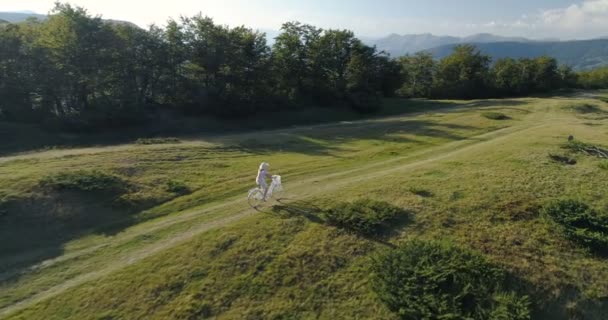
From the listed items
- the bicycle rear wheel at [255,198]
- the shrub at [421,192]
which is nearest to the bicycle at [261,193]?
the bicycle rear wheel at [255,198]

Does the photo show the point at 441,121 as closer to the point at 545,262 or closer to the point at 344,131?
the point at 344,131

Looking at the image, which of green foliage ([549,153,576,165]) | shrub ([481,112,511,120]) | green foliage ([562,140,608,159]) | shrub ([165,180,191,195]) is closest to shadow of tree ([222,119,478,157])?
shrub ([481,112,511,120])

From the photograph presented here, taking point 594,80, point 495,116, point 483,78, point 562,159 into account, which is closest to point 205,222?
point 562,159

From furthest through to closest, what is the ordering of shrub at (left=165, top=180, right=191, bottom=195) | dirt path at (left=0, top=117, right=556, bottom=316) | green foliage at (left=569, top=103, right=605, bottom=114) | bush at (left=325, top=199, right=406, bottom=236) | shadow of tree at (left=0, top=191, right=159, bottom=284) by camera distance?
green foliage at (left=569, top=103, right=605, bottom=114), shrub at (left=165, top=180, right=191, bottom=195), bush at (left=325, top=199, right=406, bottom=236), shadow of tree at (left=0, top=191, right=159, bottom=284), dirt path at (left=0, top=117, right=556, bottom=316)

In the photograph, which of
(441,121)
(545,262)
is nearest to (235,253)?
(545,262)

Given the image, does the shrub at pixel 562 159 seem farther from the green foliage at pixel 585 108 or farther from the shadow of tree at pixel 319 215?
the green foliage at pixel 585 108

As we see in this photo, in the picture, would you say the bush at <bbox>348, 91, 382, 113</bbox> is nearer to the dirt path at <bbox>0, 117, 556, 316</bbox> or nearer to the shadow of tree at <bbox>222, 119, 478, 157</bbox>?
the shadow of tree at <bbox>222, 119, 478, 157</bbox>

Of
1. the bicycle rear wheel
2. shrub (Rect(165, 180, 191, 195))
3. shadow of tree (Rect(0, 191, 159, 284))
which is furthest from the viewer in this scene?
shrub (Rect(165, 180, 191, 195))
